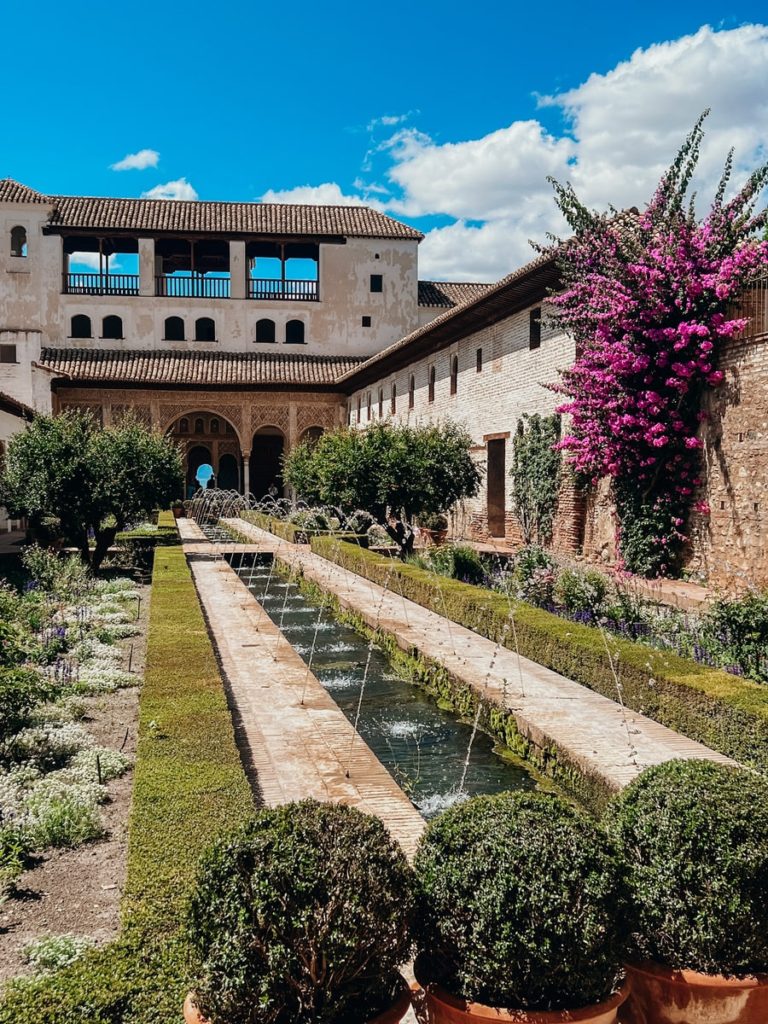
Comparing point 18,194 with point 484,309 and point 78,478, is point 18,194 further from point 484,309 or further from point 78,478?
point 78,478

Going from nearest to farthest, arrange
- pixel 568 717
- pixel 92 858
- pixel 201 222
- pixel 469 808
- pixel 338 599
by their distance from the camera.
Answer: pixel 469 808
pixel 92 858
pixel 568 717
pixel 338 599
pixel 201 222

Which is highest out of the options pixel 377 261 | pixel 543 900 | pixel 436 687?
pixel 377 261

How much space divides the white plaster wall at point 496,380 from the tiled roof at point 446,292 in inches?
511

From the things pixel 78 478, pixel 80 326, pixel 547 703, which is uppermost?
pixel 80 326

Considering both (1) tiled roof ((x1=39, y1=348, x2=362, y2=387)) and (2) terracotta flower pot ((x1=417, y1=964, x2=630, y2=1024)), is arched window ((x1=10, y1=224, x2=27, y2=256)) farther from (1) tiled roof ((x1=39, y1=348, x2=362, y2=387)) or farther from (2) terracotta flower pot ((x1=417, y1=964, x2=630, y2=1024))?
(2) terracotta flower pot ((x1=417, y1=964, x2=630, y2=1024))

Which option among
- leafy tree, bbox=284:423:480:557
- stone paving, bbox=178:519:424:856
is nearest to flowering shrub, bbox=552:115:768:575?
leafy tree, bbox=284:423:480:557

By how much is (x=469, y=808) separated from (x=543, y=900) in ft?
1.14

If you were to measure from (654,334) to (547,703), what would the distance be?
7.13 metres

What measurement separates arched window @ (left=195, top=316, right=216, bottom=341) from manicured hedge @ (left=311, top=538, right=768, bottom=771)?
2660 centimetres

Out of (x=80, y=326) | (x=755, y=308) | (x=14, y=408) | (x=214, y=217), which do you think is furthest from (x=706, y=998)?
(x=214, y=217)

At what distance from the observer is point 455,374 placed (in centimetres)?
2119

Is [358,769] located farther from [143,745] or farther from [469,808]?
[469,808]

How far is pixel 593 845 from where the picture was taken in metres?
2.35

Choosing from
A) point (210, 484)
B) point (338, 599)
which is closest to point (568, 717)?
point (338, 599)
